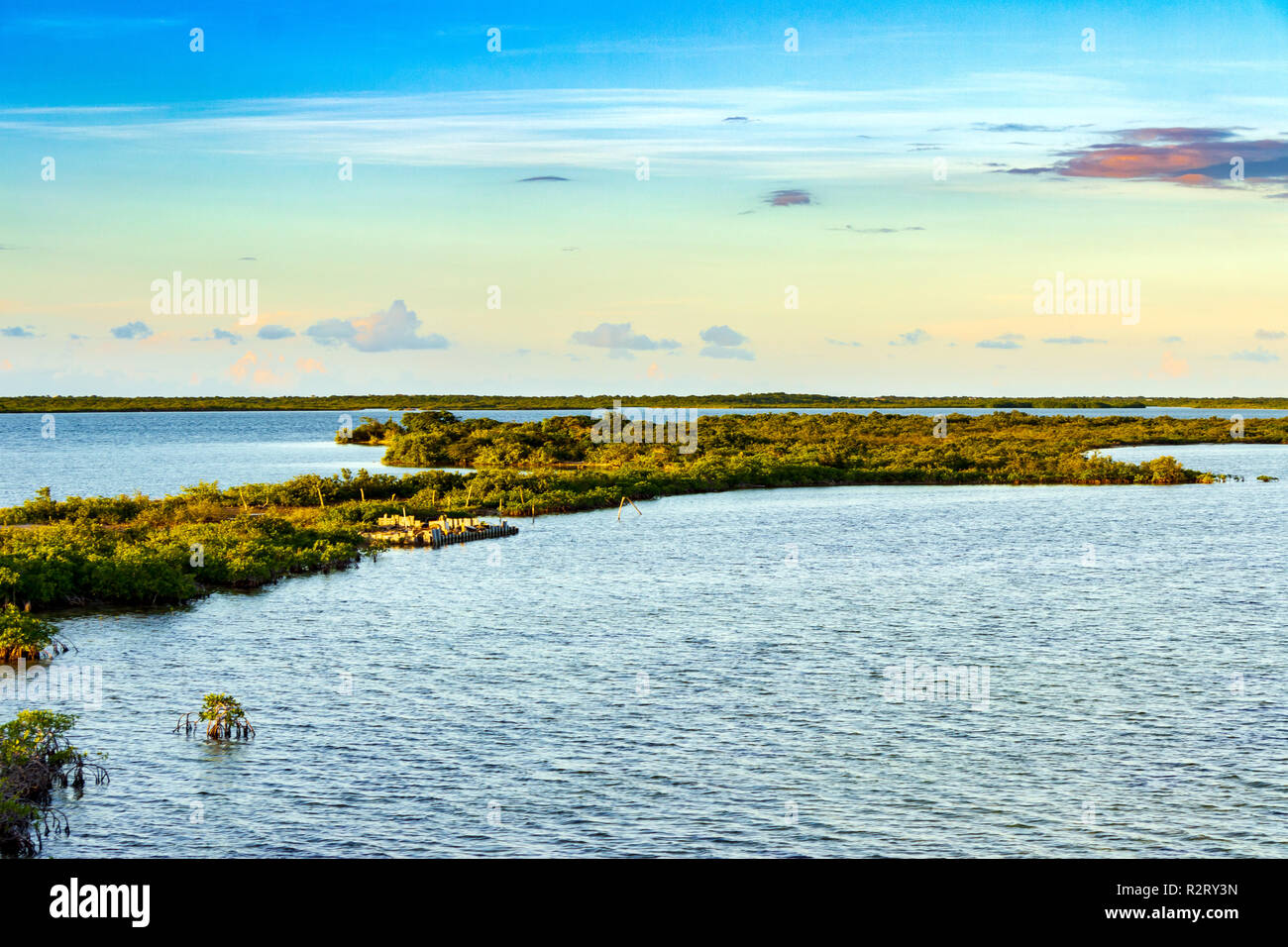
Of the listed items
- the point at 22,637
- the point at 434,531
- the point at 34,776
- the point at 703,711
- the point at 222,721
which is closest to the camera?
the point at 34,776

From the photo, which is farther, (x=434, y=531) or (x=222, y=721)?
(x=434, y=531)

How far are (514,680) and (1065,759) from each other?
17.1 m

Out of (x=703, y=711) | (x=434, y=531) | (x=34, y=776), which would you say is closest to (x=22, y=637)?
(x=34, y=776)

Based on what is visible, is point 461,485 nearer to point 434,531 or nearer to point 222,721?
point 434,531

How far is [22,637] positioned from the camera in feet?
124

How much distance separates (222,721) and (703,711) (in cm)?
1333

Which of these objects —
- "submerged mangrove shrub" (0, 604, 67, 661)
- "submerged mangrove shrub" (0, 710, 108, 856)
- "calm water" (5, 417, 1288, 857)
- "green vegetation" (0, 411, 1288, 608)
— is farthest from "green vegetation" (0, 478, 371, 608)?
"submerged mangrove shrub" (0, 710, 108, 856)

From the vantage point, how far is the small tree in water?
29.3 metres

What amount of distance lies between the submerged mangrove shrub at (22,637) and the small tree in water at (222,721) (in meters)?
11.2

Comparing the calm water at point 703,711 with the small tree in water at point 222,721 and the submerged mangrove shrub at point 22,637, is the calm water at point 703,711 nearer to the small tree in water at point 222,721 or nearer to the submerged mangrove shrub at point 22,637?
the small tree in water at point 222,721

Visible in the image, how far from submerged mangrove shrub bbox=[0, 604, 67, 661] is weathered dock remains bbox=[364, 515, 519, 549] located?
32.0m

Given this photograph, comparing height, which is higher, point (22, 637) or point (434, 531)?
point (434, 531)
